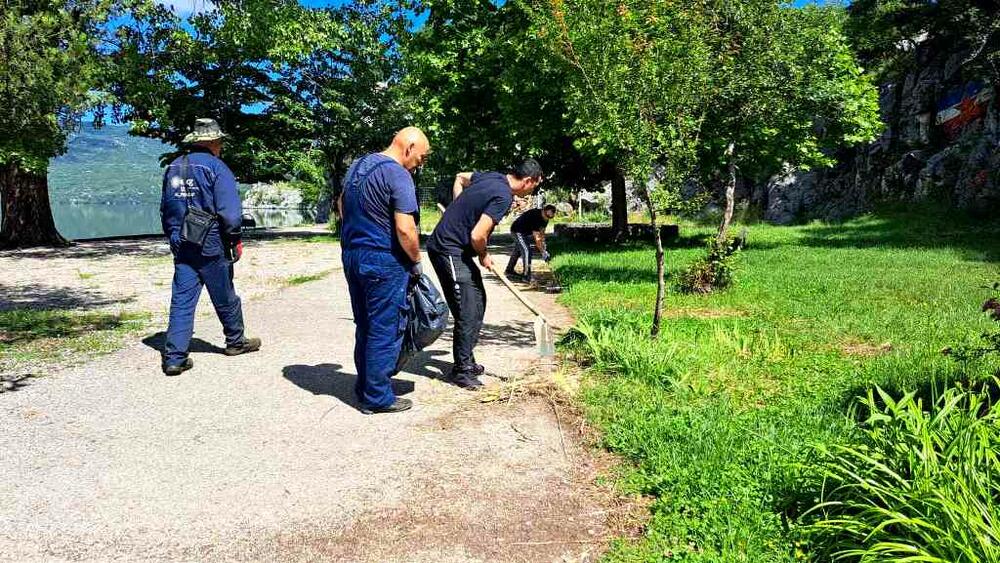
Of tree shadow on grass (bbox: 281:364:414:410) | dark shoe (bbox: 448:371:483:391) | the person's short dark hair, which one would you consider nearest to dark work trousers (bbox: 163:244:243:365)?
tree shadow on grass (bbox: 281:364:414:410)

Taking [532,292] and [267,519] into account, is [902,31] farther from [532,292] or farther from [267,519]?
[267,519]

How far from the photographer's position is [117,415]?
5.28m

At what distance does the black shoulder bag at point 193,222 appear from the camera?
6.53 m

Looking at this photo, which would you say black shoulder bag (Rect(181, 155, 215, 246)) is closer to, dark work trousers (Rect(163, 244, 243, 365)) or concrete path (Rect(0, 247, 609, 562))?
dark work trousers (Rect(163, 244, 243, 365))

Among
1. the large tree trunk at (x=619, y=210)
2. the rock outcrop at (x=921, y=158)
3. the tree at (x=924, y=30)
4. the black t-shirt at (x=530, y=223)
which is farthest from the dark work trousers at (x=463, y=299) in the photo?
the rock outcrop at (x=921, y=158)

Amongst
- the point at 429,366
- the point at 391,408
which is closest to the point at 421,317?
the point at 391,408

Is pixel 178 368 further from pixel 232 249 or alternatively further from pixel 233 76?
pixel 233 76

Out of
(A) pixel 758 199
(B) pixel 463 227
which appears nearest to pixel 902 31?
(A) pixel 758 199

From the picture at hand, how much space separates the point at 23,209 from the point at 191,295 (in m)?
17.1

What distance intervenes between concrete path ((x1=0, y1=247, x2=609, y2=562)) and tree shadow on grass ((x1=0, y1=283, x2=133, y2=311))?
13.4 ft

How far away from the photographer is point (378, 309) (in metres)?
5.23

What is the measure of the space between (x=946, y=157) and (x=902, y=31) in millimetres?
6224

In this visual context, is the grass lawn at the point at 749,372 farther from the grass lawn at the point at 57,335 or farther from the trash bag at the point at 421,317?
the grass lawn at the point at 57,335

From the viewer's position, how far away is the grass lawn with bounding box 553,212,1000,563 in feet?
11.7
